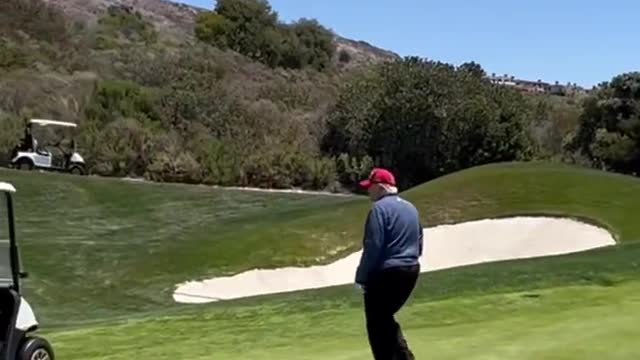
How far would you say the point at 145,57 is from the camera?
247ft

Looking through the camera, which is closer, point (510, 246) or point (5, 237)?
point (5, 237)

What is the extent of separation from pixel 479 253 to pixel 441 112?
93.1ft

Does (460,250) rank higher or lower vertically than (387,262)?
lower

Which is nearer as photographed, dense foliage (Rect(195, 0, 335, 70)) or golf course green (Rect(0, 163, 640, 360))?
golf course green (Rect(0, 163, 640, 360))

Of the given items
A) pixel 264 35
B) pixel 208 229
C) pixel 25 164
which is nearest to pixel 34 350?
pixel 208 229

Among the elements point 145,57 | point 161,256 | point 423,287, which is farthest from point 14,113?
point 423,287

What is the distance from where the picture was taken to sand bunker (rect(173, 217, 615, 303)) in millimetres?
25500

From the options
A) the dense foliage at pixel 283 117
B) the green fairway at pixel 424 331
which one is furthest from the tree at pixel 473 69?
the green fairway at pixel 424 331

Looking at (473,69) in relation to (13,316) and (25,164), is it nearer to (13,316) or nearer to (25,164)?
(25,164)

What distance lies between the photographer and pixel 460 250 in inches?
1118

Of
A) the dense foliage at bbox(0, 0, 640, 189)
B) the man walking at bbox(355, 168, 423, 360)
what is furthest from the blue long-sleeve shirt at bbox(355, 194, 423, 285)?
the dense foliage at bbox(0, 0, 640, 189)

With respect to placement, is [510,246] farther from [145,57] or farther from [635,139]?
[145,57]

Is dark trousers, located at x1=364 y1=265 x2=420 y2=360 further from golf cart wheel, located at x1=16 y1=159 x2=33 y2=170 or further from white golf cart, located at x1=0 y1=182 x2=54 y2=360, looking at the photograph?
golf cart wheel, located at x1=16 y1=159 x2=33 y2=170

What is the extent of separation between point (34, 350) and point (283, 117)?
2147 inches
